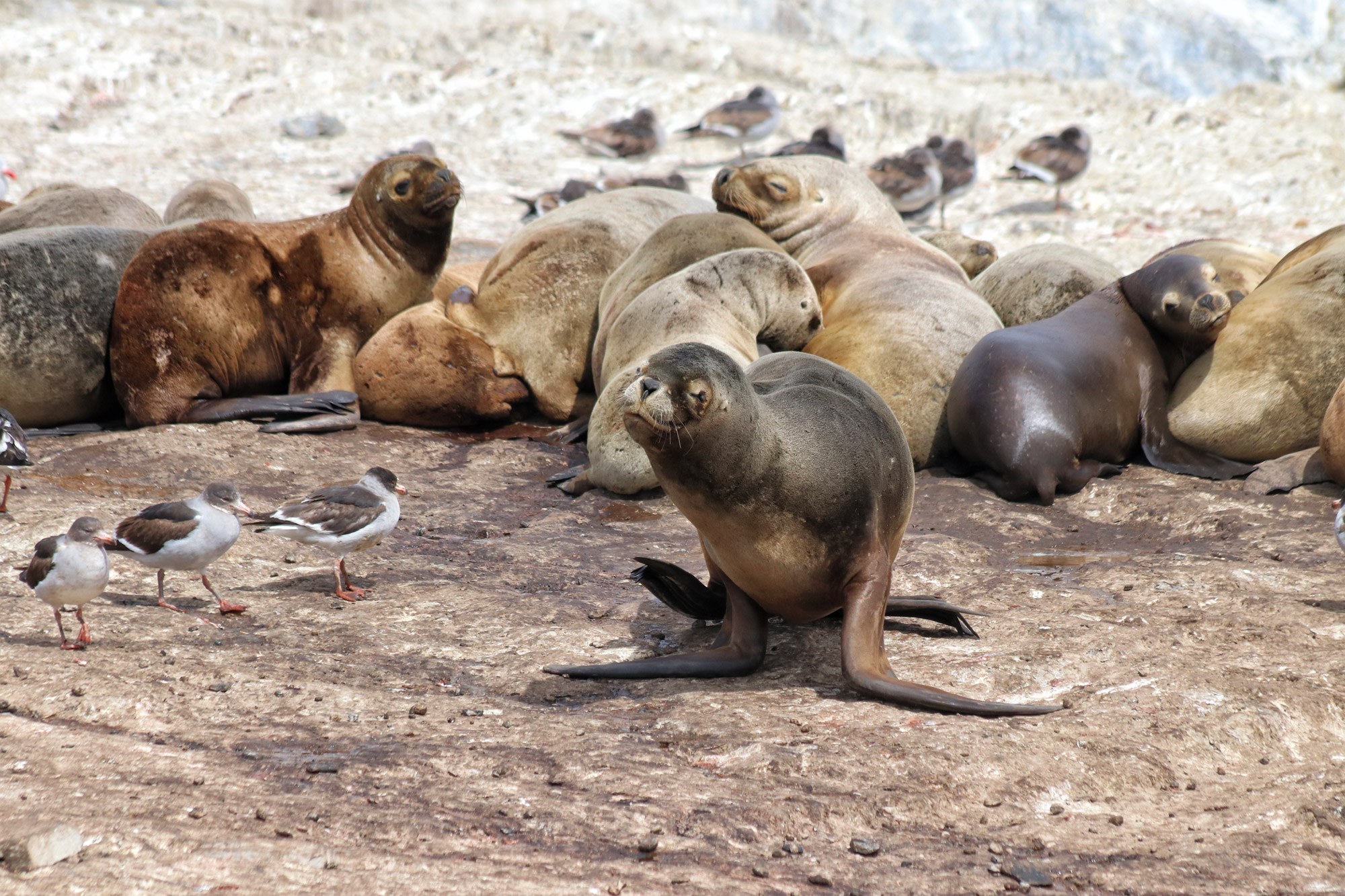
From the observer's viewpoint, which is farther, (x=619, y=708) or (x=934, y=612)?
(x=934, y=612)

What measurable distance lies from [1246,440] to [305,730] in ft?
17.0

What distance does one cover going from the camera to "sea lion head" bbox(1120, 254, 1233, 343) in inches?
243

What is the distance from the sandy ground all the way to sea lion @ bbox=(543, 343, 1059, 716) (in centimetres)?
11

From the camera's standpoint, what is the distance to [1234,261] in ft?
24.2

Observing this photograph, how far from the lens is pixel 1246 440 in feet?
20.4

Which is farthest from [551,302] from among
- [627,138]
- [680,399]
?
[627,138]

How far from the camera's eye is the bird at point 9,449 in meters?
4.74

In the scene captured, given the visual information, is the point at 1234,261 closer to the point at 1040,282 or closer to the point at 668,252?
the point at 1040,282

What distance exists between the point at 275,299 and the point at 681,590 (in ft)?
14.8

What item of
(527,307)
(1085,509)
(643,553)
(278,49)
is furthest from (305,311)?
(278,49)

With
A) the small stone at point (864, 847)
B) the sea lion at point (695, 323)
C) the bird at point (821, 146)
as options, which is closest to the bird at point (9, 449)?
the sea lion at point (695, 323)

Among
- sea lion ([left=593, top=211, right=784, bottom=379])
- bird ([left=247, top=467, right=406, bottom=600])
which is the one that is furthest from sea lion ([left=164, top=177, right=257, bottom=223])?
bird ([left=247, top=467, right=406, bottom=600])

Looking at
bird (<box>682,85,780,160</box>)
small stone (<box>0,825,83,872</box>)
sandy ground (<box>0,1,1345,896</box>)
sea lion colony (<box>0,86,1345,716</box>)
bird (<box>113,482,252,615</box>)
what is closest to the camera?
small stone (<box>0,825,83,872</box>)

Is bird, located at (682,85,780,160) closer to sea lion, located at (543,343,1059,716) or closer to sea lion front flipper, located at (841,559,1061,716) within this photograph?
sea lion, located at (543,343,1059,716)
